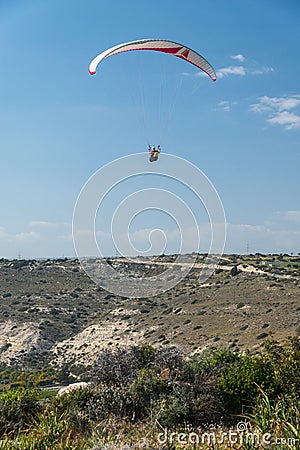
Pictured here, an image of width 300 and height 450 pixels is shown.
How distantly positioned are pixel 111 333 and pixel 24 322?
22.9ft

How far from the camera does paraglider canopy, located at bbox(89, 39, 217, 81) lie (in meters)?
14.3

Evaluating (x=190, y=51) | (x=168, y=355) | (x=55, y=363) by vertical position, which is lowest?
(x=55, y=363)

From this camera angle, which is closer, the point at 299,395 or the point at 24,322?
the point at 299,395

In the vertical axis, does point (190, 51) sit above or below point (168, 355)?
above

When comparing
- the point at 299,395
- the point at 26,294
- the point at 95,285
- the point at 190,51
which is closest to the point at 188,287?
the point at 95,285

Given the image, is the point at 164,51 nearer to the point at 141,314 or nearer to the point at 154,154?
the point at 154,154

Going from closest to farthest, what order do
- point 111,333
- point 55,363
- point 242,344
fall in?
point 242,344
point 55,363
point 111,333

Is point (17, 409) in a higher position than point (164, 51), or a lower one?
lower

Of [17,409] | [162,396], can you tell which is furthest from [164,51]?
[17,409]

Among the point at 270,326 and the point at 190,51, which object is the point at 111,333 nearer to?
the point at 270,326

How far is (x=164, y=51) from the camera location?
1535cm

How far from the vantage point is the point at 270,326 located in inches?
1228

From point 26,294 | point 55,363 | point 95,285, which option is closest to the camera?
point 55,363

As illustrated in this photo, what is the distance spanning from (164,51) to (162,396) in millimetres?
9457
